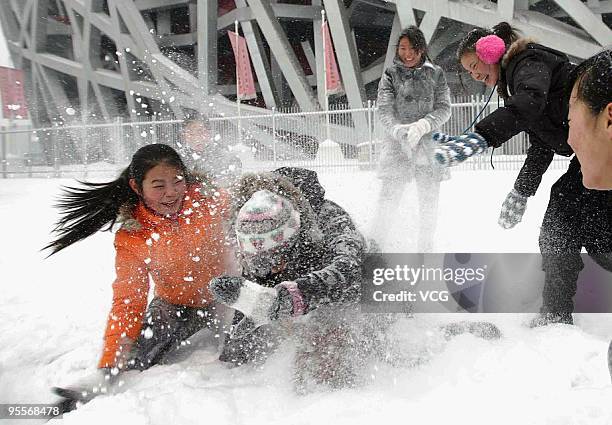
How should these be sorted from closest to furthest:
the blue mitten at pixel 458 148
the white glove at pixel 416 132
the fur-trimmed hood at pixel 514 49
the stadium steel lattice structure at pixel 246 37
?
the blue mitten at pixel 458 148 < the fur-trimmed hood at pixel 514 49 < the white glove at pixel 416 132 < the stadium steel lattice structure at pixel 246 37

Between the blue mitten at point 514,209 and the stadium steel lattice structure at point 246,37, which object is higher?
the stadium steel lattice structure at point 246,37

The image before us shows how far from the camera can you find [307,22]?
9828 millimetres

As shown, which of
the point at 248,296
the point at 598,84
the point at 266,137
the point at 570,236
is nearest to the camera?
the point at 598,84

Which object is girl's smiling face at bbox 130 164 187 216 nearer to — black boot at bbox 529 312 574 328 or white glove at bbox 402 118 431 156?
white glove at bbox 402 118 431 156

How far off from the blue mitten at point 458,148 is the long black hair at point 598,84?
600 millimetres

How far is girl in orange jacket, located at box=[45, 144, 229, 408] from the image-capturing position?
155 centimetres

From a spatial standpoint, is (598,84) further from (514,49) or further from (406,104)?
(406,104)

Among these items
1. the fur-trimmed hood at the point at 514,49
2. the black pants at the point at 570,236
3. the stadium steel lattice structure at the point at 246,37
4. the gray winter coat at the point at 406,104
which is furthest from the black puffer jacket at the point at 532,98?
the stadium steel lattice structure at the point at 246,37

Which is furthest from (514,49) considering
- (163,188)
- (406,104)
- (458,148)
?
(163,188)

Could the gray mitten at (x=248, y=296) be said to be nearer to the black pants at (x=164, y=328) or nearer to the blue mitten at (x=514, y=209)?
the black pants at (x=164, y=328)

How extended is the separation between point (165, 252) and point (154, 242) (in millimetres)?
51

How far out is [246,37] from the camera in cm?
882

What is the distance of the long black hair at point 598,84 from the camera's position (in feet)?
2.05

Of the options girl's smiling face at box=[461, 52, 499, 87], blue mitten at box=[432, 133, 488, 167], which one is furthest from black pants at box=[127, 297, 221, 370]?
girl's smiling face at box=[461, 52, 499, 87]
